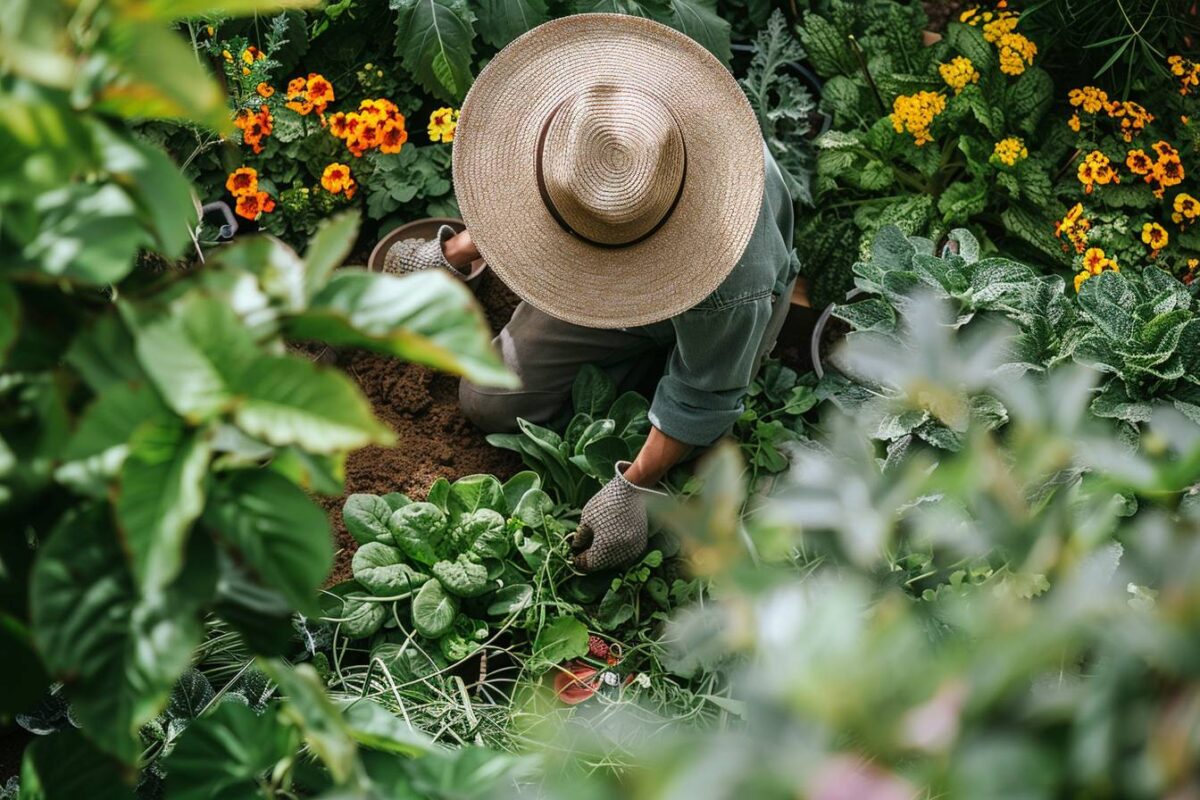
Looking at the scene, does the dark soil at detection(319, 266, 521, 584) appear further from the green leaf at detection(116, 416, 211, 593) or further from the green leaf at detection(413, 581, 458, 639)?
the green leaf at detection(116, 416, 211, 593)

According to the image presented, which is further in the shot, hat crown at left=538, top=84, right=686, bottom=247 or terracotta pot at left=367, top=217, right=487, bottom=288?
terracotta pot at left=367, top=217, right=487, bottom=288

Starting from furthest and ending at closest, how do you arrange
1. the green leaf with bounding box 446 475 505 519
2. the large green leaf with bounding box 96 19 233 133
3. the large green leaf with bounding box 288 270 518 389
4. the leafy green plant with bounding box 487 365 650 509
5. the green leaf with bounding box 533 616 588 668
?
the leafy green plant with bounding box 487 365 650 509, the green leaf with bounding box 446 475 505 519, the green leaf with bounding box 533 616 588 668, the large green leaf with bounding box 288 270 518 389, the large green leaf with bounding box 96 19 233 133

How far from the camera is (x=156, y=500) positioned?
2.11 ft

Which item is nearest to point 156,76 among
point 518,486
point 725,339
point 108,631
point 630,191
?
point 108,631

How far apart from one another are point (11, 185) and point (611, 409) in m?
1.73

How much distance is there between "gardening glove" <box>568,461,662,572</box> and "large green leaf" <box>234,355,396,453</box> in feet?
4.64

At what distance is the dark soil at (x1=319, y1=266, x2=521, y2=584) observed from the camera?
222cm

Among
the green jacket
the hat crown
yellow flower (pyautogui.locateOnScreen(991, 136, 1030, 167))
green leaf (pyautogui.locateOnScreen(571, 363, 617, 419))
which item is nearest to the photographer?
the hat crown

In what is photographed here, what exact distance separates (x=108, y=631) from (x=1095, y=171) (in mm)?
2391

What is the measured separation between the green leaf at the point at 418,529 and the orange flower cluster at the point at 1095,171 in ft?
5.59

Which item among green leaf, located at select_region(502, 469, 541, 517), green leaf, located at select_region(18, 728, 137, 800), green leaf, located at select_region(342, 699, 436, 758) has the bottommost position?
green leaf, located at select_region(502, 469, 541, 517)

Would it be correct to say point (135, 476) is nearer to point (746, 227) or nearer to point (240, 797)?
point (240, 797)

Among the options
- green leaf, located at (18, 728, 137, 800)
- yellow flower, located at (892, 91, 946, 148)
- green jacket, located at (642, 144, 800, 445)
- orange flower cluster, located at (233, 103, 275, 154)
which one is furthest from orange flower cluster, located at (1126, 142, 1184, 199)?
green leaf, located at (18, 728, 137, 800)

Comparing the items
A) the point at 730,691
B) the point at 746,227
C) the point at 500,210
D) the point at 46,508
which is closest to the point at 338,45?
the point at 500,210
